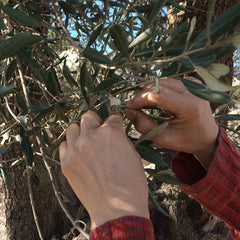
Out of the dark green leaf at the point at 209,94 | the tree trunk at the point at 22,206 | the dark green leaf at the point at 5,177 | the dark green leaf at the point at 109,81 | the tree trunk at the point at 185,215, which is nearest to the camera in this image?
the dark green leaf at the point at 209,94

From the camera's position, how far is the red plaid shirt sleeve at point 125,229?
0.59 metres

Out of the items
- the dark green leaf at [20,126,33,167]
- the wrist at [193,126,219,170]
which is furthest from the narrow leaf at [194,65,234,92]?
the dark green leaf at [20,126,33,167]

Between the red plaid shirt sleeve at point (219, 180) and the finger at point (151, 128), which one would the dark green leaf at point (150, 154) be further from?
the red plaid shirt sleeve at point (219, 180)

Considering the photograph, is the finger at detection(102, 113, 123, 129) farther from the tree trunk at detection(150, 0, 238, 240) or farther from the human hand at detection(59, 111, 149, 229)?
the tree trunk at detection(150, 0, 238, 240)

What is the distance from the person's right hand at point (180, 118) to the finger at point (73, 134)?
16cm

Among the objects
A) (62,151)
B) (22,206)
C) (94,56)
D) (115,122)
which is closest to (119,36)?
(94,56)

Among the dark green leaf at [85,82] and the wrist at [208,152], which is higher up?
the dark green leaf at [85,82]

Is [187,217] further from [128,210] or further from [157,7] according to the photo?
[157,7]

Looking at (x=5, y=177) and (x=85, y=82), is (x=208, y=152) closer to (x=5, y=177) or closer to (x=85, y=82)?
(x=85, y=82)

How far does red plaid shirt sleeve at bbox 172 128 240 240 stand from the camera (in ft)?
3.09

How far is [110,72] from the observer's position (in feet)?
2.53

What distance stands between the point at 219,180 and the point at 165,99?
18.5 inches

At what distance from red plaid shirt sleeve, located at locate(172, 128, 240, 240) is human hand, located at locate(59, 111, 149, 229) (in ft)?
1.32

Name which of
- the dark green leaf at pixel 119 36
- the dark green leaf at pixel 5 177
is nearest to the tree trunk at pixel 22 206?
the dark green leaf at pixel 5 177
